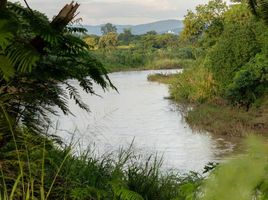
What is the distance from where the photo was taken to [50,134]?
2910mm

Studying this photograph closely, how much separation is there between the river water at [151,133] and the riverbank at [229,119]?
0.41 metres

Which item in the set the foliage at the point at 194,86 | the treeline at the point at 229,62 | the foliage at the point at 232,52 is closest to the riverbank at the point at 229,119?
the treeline at the point at 229,62

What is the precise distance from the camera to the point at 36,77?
243 centimetres

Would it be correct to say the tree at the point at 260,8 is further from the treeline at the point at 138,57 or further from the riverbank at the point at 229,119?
the treeline at the point at 138,57

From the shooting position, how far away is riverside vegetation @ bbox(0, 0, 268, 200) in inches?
15.3

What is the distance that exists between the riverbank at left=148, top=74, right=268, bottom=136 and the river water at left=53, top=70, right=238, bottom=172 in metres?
0.41

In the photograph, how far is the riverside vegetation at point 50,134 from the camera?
0.39 m

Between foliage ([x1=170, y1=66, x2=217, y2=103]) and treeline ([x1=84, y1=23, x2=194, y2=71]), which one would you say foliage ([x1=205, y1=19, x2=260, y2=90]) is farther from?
treeline ([x1=84, y1=23, x2=194, y2=71])

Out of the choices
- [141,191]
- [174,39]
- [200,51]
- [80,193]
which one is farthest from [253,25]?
[174,39]

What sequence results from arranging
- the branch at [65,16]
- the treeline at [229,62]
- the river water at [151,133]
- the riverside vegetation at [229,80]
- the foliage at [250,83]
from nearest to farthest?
the branch at [65,16] → the river water at [151,133] → the riverside vegetation at [229,80] → the foliage at [250,83] → the treeline at [229,62]

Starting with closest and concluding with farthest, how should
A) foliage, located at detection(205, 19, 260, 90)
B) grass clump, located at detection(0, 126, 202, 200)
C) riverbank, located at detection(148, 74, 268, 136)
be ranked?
grass clump, located at detection(0, 126, 202, 200) < riverbank, located at detection(148, 74, 268, 136) < foliage, located at detection(205, 19, 260, 90)

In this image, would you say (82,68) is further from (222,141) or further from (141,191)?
(222,141)

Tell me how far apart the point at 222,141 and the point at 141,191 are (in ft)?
34.7

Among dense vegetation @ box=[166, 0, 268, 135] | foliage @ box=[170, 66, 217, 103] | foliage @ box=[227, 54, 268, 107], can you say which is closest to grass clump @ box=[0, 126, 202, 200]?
dense vegetation @ box=[166, 0, 268, 135]
